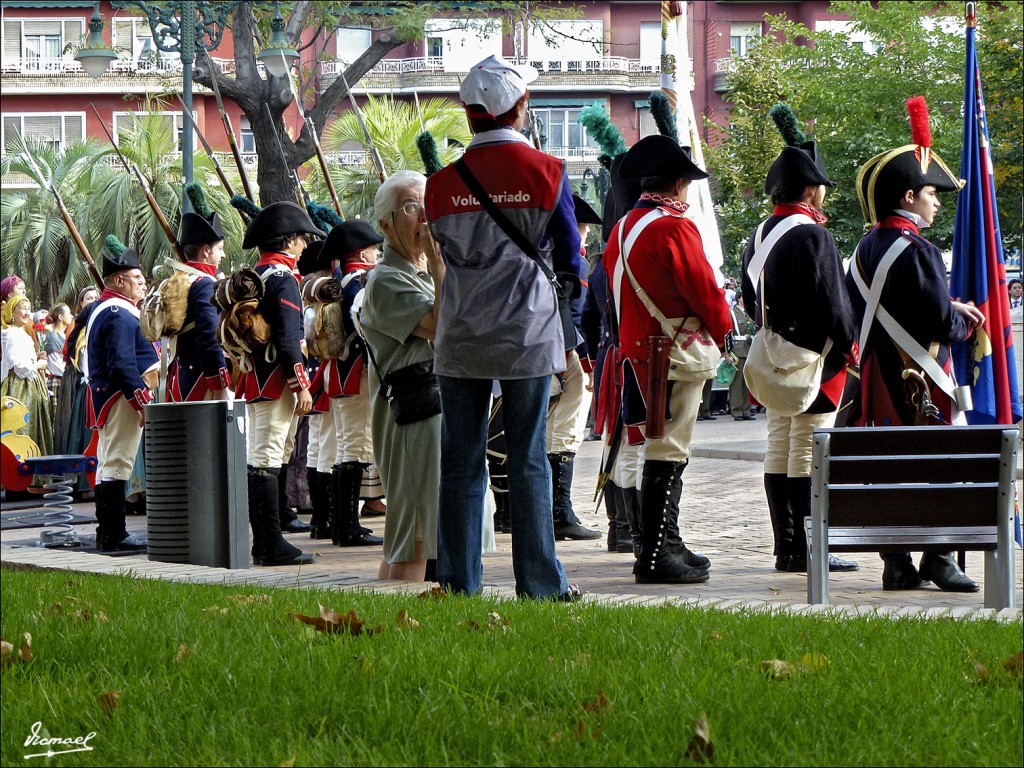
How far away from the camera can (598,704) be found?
4.18m

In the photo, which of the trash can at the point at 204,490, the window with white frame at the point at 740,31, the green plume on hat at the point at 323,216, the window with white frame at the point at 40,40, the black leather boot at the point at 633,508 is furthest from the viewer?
the window with white frame at the point at 40,40

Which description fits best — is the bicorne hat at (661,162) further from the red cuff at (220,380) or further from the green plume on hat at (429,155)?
the red cuff at (220,380)

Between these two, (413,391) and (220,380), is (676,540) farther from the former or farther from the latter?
(220,380)

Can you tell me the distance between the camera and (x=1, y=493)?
15391mm

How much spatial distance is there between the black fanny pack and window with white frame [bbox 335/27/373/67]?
54.8 m

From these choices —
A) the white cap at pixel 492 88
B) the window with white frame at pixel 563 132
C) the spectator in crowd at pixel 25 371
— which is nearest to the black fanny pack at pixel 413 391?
the white cap at pixel 492 88

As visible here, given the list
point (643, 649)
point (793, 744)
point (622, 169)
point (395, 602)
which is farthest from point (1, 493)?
point (793, 744)

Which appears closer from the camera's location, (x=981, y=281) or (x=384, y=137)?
(x=981, y=281)

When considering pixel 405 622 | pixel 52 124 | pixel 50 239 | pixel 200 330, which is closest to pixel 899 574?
pixel 405 622

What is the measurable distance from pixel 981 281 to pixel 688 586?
266 centimetres

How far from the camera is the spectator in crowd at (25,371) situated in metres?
15.4

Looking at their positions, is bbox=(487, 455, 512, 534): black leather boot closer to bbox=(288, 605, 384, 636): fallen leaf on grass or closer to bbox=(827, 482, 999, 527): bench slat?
bbox=(827, 482, 999, 527): bench slat

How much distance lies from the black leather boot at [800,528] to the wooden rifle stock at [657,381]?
100 cm

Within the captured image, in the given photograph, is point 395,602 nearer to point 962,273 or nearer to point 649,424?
point 649,424
